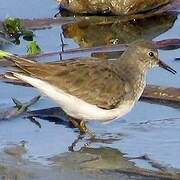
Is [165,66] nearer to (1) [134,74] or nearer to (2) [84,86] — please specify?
(1) [134,74]

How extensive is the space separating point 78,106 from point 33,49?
1.64 metres

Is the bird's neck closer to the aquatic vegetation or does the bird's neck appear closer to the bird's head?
the bird's head

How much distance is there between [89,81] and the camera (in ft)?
23.0

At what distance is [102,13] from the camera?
9.90m

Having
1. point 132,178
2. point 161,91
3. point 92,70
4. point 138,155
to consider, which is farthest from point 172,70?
point 132,178

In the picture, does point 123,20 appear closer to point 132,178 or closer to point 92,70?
point 92,70

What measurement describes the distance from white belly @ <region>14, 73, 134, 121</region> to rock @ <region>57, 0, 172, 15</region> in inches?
119

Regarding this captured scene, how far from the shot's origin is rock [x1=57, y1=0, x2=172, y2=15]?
9.86 meters

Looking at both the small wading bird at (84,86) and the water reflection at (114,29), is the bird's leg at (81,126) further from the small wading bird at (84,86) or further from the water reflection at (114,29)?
the water reflection at (114,29)

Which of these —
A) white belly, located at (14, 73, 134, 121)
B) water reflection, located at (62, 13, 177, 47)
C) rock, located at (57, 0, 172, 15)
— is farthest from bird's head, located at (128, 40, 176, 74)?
rock, located at (57, 0, 172, 15)

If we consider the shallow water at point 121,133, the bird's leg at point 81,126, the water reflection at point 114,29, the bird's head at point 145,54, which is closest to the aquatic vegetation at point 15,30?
the water reflection at point 114,29

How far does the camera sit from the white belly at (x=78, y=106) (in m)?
6.79

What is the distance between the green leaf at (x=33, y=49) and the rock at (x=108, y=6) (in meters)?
1.56

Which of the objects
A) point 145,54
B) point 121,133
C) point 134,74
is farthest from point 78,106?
point 145,54
